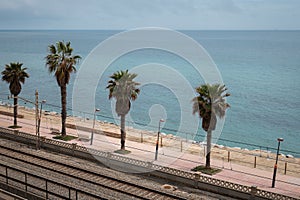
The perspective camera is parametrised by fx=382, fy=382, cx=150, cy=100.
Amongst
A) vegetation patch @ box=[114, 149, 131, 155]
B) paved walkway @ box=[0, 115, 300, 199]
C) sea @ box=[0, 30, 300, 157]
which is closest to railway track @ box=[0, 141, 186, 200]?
vegetation patch @ box=[114, 149, 131, 155]

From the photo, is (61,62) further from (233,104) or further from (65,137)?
(233,104)

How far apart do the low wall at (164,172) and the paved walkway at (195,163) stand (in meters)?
3.14

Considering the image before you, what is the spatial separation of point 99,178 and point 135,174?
2.95m

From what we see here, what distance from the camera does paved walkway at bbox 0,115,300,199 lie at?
27047 mm

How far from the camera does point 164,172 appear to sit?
26.8 metres

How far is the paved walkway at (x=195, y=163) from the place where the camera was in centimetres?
2705

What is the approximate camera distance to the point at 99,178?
25.9 meters

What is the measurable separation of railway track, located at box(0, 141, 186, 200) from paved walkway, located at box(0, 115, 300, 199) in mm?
6313

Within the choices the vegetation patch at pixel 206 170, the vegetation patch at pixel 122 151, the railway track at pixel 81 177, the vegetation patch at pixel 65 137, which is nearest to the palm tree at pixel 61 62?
the vegetation patch at pixel 65 137

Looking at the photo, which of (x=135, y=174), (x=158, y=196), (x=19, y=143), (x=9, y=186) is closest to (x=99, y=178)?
(x=135, y=174)

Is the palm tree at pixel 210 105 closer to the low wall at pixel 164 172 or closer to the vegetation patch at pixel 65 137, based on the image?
the low wall at pixel 164 172

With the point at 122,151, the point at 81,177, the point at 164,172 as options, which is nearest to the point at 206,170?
the point at 164,172

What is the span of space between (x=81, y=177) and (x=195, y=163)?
1028 centimetres

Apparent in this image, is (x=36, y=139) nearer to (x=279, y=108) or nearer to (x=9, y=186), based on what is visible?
(x=9, y=186)
